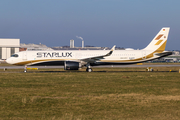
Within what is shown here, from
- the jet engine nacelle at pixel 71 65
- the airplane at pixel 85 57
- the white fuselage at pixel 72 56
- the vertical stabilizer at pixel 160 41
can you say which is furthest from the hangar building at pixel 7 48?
the vertical stabilizer at pixel 160 41

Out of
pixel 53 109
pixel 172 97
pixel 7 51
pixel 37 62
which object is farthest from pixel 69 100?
pixel 7 51

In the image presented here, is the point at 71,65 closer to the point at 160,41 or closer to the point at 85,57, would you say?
the point at 85,57

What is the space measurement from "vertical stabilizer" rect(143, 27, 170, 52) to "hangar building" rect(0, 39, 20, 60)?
108 meters

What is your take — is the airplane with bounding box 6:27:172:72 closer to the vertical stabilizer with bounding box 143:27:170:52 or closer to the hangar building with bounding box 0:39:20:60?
the vertical stabilizer with bounding box 143:27:170:52

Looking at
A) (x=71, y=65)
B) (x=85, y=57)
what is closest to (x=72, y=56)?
(x=85, y=57)

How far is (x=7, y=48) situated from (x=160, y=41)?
111 meters

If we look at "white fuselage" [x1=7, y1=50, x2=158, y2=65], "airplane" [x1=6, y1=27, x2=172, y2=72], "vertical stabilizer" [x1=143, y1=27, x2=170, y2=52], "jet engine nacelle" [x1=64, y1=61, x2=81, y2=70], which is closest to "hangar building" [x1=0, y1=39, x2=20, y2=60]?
"airplane" [x1=6, y1=27, x2=172, y2=72]

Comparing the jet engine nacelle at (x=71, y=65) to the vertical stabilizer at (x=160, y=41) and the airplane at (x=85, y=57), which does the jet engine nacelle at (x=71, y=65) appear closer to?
the airplane at (x=85, y=57)

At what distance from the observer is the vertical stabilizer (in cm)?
5097

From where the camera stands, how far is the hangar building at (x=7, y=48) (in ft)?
478

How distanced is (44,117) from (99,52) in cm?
3714

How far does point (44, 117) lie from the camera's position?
13.6m

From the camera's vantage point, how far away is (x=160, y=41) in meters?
51.2

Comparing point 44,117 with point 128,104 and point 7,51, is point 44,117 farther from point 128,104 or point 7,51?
point 7,51
